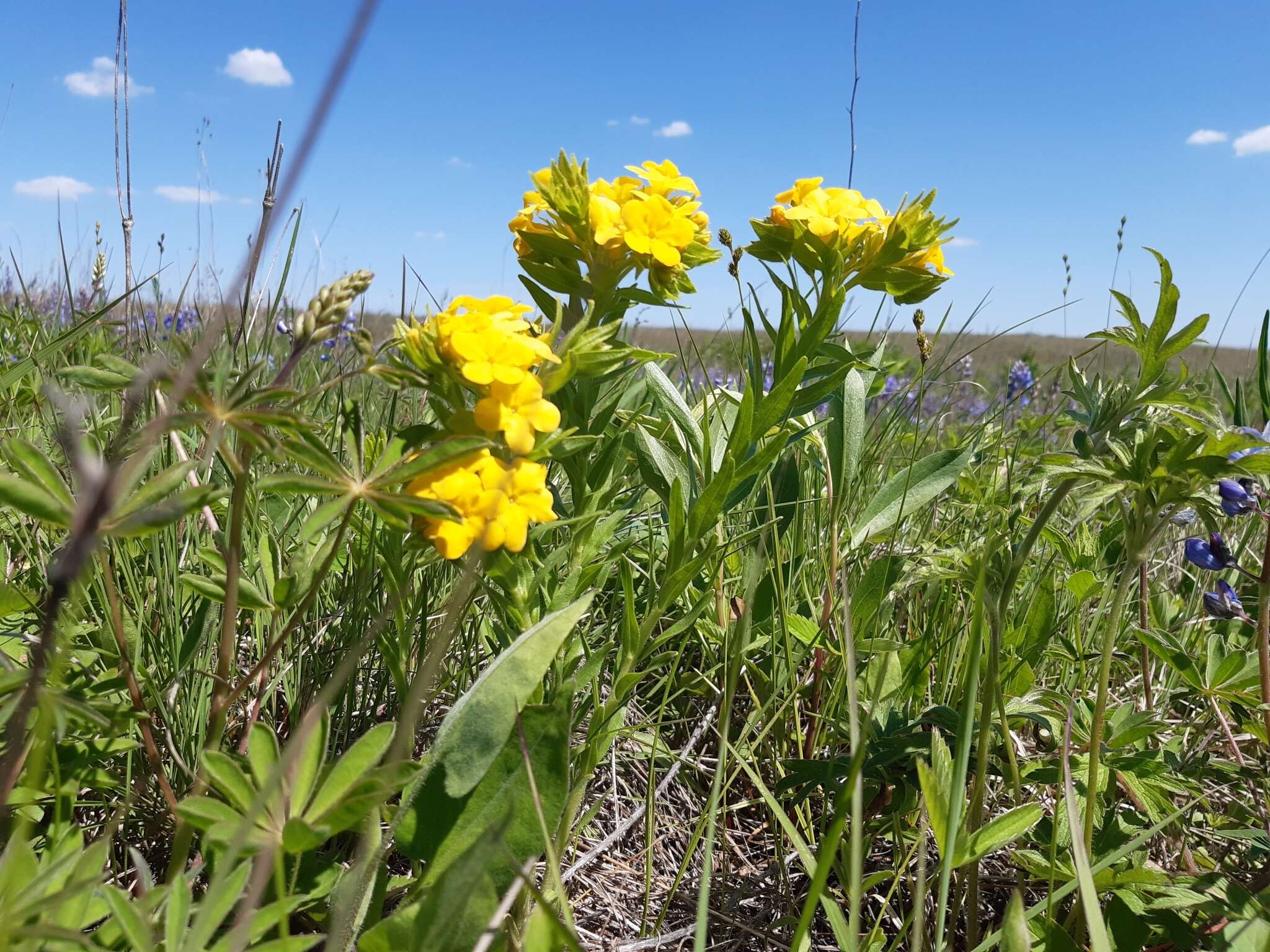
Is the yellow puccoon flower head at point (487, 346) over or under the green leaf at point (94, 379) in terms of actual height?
over

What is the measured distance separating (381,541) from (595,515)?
1.18 feet

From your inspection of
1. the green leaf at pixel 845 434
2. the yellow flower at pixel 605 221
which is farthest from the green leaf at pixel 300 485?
the green leaf at pixel 845 434

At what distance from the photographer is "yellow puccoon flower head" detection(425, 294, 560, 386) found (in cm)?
94

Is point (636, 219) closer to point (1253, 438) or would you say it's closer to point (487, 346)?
point (487, 346)

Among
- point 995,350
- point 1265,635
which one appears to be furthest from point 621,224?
point 995,350

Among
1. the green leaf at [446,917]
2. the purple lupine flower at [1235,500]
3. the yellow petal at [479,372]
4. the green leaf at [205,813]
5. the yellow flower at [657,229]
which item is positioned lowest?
the green leaf at [446,917]

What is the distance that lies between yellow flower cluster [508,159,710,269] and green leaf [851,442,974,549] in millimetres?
807

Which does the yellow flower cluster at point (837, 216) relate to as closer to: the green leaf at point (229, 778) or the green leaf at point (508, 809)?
the green leaf at point (508, 809)

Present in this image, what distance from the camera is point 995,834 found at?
1061 mm

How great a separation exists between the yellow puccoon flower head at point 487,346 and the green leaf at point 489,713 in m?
0.33

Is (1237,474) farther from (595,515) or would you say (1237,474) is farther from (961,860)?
(595,515)

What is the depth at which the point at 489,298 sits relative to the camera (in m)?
1.07

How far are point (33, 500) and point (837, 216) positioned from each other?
1.19 m

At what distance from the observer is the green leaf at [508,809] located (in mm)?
1079
